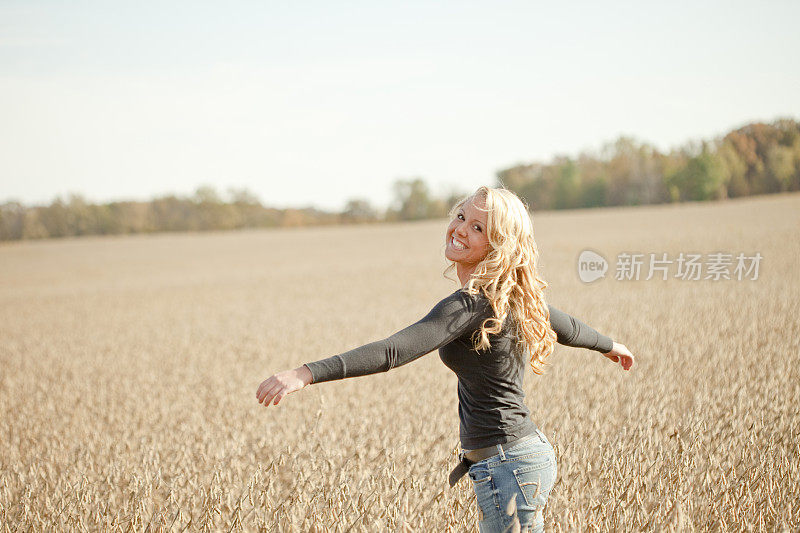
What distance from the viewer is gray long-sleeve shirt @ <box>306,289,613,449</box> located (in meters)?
2.00

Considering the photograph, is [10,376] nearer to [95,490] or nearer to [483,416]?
[95,490]

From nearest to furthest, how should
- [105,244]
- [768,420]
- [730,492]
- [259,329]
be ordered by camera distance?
1. [730,492]
2. [768,420]
3. [259,329]
4. [105,244]

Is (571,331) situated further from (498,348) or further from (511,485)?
(511,485)

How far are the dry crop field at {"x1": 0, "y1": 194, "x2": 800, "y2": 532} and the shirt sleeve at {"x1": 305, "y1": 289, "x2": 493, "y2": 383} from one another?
23.0 inches

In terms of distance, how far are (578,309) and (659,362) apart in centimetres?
439

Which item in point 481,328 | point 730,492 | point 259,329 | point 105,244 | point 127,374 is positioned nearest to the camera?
point 481,328

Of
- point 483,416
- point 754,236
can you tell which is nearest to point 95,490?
point 483,416

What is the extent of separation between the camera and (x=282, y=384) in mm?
1866

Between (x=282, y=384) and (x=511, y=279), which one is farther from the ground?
(x=511, y=279)

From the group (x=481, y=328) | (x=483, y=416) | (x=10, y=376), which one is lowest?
(x=10, y=376)

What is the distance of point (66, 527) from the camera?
3000 millimetres

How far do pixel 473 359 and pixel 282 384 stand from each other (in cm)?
68

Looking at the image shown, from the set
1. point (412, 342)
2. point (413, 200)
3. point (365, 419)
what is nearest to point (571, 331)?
point (412, 342)

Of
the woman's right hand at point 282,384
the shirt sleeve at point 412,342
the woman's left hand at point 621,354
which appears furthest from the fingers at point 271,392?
the woman's left hand at point 621,354
